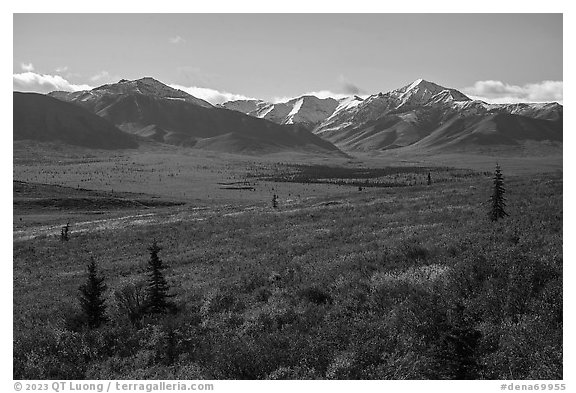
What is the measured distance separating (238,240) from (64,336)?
17148 mm

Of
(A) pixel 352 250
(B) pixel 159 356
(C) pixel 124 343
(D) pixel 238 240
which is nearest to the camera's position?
(B) pixel 159 356

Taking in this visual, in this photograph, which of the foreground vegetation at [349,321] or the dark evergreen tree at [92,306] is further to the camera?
the dark evergreen tree at [92,306]

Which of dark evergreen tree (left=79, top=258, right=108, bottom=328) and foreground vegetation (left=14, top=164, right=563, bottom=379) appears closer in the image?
foreground vegetation (left=14, top=164, right=563, bottom=379)

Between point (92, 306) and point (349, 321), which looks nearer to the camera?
point (349, 321)

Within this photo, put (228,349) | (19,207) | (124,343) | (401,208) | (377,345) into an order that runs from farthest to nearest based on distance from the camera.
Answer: (19,207) → (401,208) → (124,343) → (228,349) → (377,345)

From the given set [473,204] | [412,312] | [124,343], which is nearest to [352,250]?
[412,312]

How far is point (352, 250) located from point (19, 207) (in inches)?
2637

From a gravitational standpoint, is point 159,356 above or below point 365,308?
below

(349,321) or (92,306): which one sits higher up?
(349,321)

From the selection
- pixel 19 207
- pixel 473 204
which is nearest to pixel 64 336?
pixel 473 204

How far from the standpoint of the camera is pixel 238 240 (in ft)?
91.7

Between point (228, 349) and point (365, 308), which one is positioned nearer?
point (228, 349)
